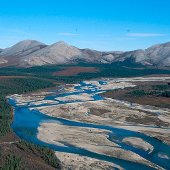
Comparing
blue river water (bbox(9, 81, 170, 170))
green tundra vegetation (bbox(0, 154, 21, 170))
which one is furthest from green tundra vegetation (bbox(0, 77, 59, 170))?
blue river water (bbox(9, 81, 170, 170))

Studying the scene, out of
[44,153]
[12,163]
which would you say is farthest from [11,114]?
[12,163]

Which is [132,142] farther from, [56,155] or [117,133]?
[56,155]

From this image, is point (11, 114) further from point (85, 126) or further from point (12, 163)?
point (12, 163)

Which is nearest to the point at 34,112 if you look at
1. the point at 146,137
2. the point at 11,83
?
the point at 146,137

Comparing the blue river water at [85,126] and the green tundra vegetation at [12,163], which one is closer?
the green tundra vegetation at [12,163]

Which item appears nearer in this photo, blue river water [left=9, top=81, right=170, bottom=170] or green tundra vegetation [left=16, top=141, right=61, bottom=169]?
green tundra vegetation [left=16, top=141, right=61, bottom=169]

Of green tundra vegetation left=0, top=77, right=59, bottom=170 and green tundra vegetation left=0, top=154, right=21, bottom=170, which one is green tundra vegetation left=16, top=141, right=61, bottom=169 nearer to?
green tundra vegetation left=0, top=77, right=59, bottom=170

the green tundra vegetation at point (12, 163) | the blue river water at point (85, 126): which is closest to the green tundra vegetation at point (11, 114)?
the green tundra vegetation at point (12, 163)

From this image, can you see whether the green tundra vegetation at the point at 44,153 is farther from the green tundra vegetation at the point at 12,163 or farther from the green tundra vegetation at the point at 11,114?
the green tundra vegetation at the point at 12,163

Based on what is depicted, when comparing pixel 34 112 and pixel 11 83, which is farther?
pixel 11 83

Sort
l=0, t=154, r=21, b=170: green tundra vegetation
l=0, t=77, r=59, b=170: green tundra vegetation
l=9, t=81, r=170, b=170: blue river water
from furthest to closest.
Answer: l=9, t=81, r=170, b=170: blue river water
l=0, t=77, r=59, b=170: green tundra vegetation
l=0, t=154, r=21, b=170: green tundra vegetation

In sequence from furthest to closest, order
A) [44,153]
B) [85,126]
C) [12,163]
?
[85,126] → [44,153] → [12,163]
